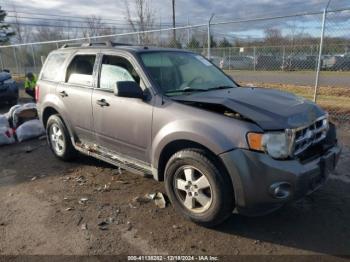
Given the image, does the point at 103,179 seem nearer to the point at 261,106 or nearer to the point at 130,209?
the point at 130,209

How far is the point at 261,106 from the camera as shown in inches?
143

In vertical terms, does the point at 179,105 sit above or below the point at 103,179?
above

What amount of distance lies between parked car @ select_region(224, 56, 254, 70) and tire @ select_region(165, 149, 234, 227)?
76.3 ft

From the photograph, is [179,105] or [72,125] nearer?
[179,105]

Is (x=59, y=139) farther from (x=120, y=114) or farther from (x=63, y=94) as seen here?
(x=120, y=114)

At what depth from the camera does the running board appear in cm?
435

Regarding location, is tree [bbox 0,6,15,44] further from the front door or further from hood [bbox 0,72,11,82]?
the front door

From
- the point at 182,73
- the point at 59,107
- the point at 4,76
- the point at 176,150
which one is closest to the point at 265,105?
the point at 176,150

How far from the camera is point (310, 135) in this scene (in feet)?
12.0

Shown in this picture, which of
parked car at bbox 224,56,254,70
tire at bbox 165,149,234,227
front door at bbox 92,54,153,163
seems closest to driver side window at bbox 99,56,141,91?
front door at bbox 92,54,153,163

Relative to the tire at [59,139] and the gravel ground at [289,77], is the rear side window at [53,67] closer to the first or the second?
the tire at [59,139]

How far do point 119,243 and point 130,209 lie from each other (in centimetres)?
73

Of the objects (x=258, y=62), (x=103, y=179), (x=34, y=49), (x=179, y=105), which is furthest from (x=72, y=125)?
(x=258, y=62)

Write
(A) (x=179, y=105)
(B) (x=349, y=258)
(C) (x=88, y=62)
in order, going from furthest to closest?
(C) (x=88, y=62) < (A) (x=179, y=105) < (B) (x=349, y=258)
